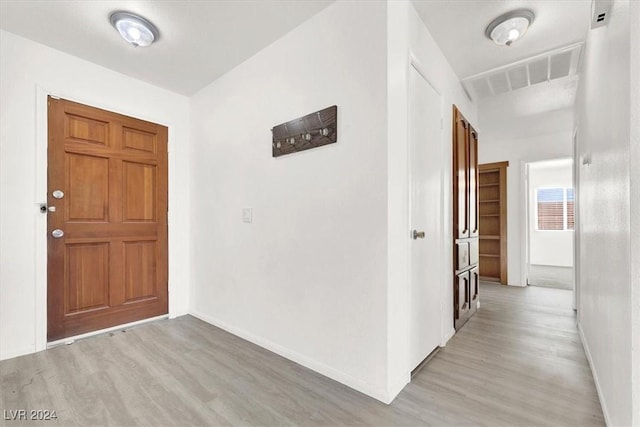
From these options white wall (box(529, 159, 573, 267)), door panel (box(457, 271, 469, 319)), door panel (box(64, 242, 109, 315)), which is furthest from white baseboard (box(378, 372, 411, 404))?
white wall (box(529, 159, 573, 267))

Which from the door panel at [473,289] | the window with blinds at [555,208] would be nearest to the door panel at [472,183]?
the door panel at [473,289]

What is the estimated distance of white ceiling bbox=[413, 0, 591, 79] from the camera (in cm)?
189

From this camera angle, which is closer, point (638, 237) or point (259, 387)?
point (638, 237)

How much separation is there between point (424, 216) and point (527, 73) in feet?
6.60

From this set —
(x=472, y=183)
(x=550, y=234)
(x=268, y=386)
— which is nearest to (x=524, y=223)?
(x=472, y=183)

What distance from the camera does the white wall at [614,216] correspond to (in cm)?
102

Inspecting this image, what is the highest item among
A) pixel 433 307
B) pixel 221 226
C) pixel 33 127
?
pixel 33 127

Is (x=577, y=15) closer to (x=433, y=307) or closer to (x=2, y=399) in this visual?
(x=433, y=307)

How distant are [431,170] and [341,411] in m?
1.74

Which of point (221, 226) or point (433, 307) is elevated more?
point (221, 226)

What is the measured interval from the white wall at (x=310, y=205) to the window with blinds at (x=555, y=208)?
24.8 ft

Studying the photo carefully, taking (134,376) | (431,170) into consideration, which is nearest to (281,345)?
(134,376)

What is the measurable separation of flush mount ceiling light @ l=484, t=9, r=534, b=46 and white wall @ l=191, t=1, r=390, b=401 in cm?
105

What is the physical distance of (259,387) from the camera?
5.67 feet
